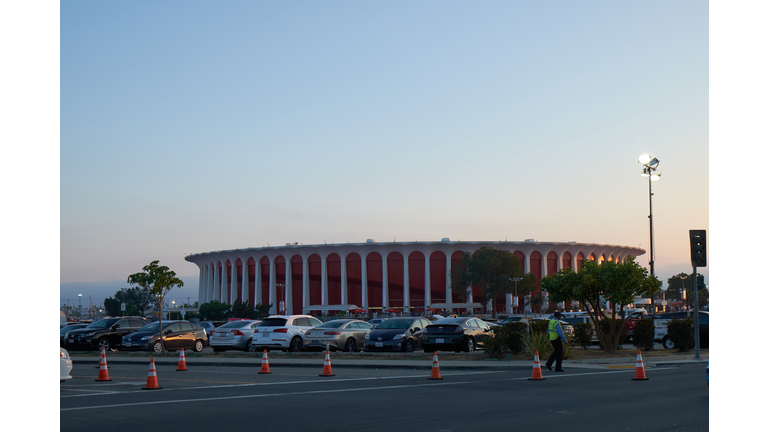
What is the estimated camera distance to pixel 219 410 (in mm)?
11641

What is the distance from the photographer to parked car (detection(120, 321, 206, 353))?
29.4 m

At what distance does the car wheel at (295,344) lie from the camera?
27953 millimetres

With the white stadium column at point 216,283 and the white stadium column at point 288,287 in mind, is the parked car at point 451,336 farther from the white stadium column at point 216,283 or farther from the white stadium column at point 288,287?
the white stadium column at point 216,283

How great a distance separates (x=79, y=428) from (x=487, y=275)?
85316 mm

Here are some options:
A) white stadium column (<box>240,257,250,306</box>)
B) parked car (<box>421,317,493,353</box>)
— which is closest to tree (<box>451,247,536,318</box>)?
white stadium column (<box>240,257,250,306</box>)

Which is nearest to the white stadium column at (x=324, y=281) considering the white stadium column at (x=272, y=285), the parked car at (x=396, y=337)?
the white stadium column at (x=272, y=285)

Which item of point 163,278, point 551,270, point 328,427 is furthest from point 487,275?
point 328,427

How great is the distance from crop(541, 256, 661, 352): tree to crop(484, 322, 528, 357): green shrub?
3062mm

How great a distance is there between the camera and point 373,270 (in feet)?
361

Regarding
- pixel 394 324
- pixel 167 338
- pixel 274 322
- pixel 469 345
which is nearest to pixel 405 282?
pixel 167 338

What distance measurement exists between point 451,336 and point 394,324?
2.74 m

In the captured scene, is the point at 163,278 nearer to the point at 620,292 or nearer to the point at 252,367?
the point at 252,367

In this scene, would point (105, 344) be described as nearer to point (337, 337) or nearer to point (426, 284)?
point (337, 337)

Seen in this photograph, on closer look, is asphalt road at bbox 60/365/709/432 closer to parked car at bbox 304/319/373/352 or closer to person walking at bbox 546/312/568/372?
person walking at bbox 546/312/568/372
